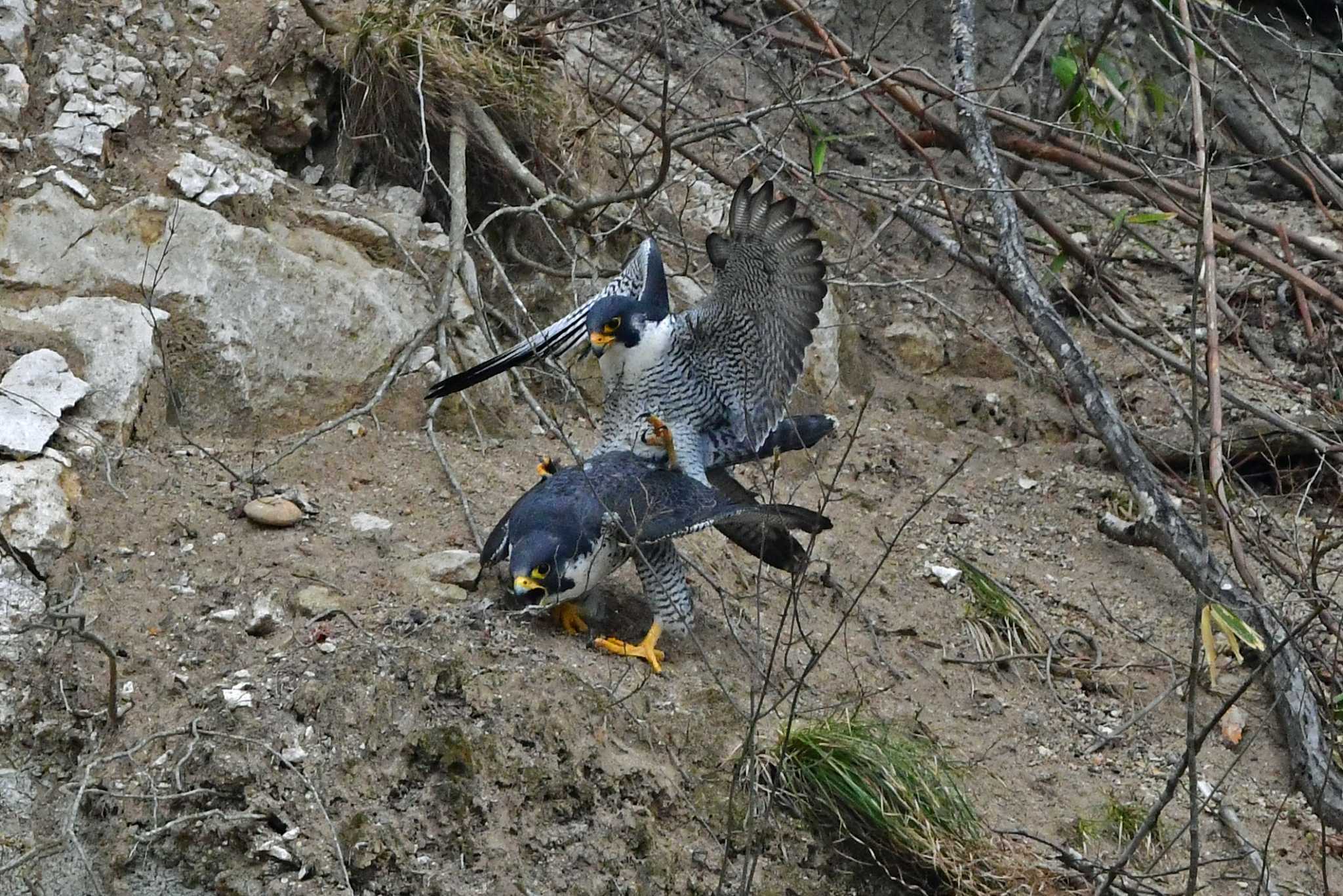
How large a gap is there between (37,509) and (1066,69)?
401cm

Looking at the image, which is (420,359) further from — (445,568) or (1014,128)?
(1014,128)

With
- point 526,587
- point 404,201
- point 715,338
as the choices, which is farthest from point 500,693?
point 404,201

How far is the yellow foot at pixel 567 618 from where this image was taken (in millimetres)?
3770

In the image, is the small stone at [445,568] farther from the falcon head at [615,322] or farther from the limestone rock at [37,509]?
the limestone rock at [37,509]

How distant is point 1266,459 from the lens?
5.09m

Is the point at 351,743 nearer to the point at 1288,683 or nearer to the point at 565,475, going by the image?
the point at 565,475

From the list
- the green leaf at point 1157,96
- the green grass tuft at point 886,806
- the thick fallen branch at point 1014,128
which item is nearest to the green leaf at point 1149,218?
the thick fallen branch at point 1014,128

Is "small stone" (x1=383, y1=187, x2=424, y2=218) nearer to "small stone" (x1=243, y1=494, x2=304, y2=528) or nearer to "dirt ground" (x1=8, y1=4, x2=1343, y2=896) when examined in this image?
"dirt ground" (x1=8, y1=4, x2=1343, y2=896)

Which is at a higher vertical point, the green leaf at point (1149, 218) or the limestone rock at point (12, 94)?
the green leaf at point (1149, 218)

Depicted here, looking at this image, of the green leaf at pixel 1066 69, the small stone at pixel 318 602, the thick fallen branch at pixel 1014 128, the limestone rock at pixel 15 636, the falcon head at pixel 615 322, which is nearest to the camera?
the limestone rock at pixel 15 636

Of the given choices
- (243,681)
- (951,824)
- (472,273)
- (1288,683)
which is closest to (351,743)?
(243,681)

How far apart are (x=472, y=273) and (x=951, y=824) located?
2.44m

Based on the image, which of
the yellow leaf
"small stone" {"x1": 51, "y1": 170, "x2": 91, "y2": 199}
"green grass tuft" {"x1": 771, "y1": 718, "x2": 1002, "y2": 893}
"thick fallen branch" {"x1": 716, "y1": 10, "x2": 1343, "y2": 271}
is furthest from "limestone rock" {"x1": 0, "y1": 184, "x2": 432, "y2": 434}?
the yellow leaf

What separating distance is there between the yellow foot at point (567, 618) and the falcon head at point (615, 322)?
0.69 metres
